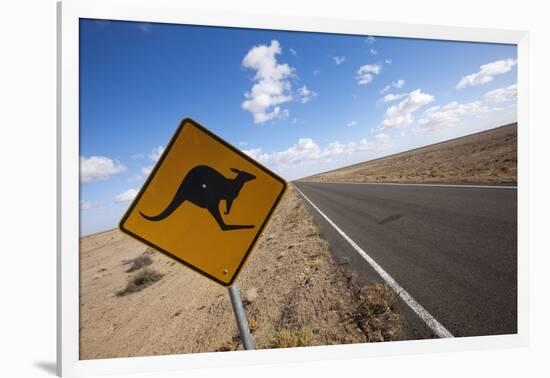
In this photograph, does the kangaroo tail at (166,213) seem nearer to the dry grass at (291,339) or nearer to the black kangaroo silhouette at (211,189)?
the black kangaroo silhouette at (211,189)

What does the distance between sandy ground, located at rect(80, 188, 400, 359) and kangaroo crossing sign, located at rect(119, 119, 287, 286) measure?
175cm

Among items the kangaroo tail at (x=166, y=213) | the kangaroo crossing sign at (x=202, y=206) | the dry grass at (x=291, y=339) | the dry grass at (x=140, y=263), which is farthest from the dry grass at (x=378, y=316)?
the dry grass at (x=140, y=263)

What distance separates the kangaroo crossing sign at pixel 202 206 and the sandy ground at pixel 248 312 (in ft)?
5.74

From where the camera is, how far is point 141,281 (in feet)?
17.1

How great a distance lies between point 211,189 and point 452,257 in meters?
3.88

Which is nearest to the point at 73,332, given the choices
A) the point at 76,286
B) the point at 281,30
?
the point at 76,286

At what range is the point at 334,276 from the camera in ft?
13.1

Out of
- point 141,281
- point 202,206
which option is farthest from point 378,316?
point 141,281

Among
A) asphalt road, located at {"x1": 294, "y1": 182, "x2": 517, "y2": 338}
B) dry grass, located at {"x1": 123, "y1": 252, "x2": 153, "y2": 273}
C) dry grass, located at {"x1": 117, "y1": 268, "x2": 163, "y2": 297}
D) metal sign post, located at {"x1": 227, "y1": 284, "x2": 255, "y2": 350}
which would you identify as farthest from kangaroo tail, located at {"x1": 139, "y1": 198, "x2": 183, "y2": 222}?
dry grass, located at {"x1": 123, "y1": 252, "x2": 153, "y2": 273}

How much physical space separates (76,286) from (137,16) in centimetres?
277

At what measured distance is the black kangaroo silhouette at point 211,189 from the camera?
158 cm

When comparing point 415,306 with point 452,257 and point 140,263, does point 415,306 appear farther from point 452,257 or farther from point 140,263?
point 140,263

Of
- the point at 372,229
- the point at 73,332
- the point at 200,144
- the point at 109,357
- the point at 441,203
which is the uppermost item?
the point at 200,144

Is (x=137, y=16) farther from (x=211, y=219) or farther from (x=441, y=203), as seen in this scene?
(x=441, y=203)
